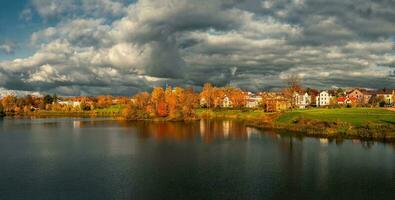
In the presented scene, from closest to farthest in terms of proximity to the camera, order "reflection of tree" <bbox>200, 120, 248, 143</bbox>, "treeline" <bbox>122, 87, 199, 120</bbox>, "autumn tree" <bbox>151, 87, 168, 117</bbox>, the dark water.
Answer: the dark water → "reflection of tree" <bbox>200, 120, 248, 143</bbox> → "treeline" <bbox>122, 87, 199, 120</bbox> → "autumn tree" <bbox>151, 87, 168, 117</bbox>

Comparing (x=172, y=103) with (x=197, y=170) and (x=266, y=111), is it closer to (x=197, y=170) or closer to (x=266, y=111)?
(x=266, y=111)

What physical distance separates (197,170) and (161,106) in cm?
8726

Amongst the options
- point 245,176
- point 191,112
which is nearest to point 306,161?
point 245,176

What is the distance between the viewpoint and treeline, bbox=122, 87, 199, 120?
121 metres

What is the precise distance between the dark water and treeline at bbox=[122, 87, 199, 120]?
62849 mm


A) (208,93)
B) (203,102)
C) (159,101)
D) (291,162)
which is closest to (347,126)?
(291,162)

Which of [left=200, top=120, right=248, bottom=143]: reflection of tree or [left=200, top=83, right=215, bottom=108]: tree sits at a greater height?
[left=200, top=83, right=215, bottom=108]: tree

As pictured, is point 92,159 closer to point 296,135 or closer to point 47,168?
point 47,168

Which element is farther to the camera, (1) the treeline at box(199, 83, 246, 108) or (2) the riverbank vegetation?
(1) the treeline at box(199, 83, 246, 108)

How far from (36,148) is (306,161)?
36861 mm

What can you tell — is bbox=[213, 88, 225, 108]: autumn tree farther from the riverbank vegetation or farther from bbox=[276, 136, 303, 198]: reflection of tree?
bbox=[276, 136, 303, 198]: reflection of tree

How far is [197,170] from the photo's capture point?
3653 centimetres

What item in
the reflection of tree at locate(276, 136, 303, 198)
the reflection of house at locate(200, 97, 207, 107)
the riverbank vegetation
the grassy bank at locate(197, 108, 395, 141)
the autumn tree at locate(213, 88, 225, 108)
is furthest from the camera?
the reflection of house at locate(200, 97, 207, 107)

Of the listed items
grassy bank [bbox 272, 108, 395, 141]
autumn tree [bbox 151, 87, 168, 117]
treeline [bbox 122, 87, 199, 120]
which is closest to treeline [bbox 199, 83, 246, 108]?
treeline [bbox 122, 87, 199, 120]
